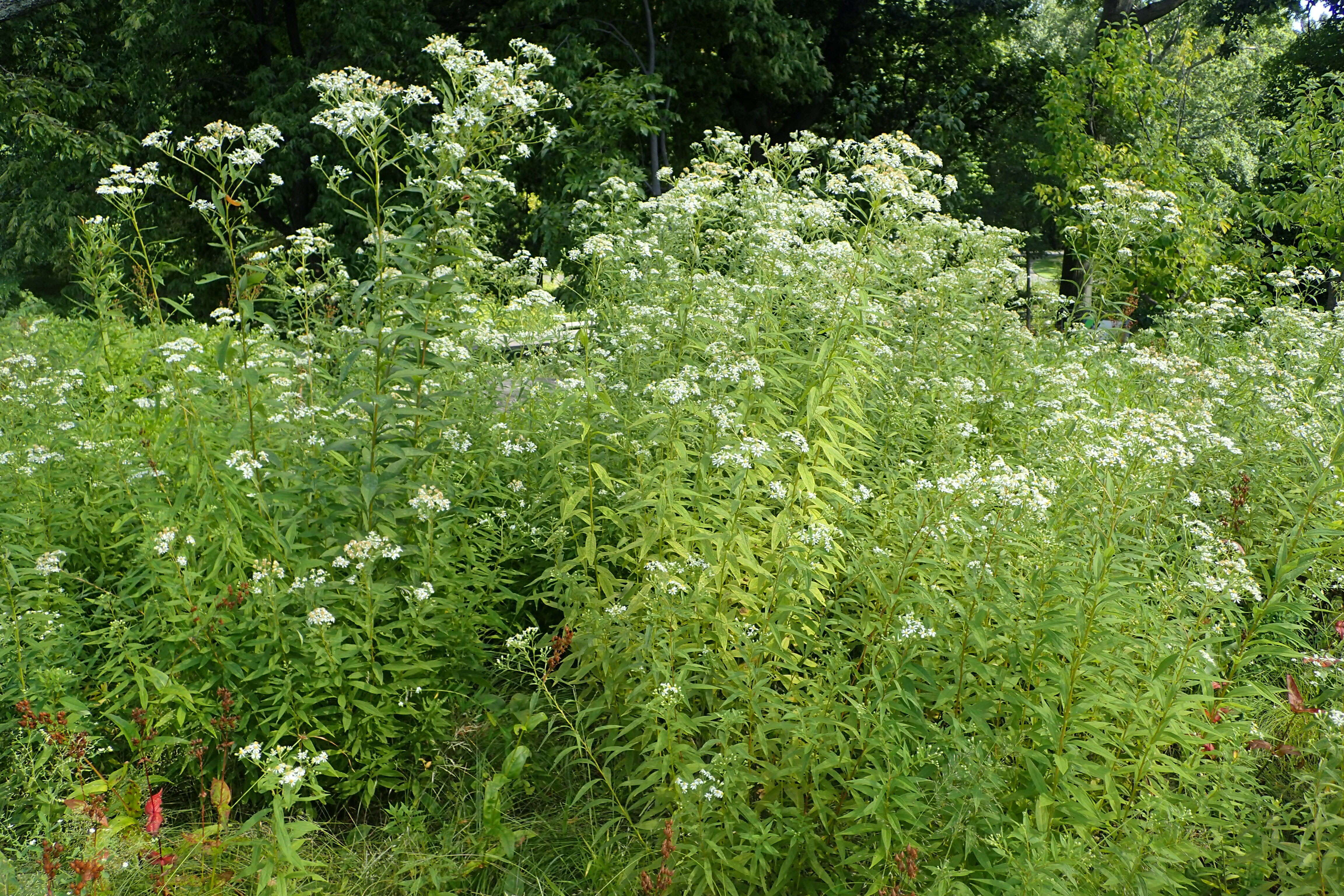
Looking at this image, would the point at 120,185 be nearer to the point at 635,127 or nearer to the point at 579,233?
the point at 579,233

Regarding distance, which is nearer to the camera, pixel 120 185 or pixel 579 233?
pixel 120 185

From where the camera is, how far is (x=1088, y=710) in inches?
104

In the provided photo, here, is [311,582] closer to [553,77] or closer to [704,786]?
[704,786]

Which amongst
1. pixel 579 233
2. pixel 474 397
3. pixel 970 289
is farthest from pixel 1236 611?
pixel 579 233

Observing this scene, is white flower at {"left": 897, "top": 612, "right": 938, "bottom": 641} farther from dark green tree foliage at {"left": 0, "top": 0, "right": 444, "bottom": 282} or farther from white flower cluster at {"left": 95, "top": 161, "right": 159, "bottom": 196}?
dark green tree foliage at {"left": 0, "top": 0, "right": 444, "bottom": 282}

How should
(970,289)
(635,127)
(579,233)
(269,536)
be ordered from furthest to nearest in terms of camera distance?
(635,127)
(579,233)
(970,289)
(269,536)

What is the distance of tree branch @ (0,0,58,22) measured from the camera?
570cm

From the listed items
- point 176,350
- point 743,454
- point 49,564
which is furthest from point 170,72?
point 743,454

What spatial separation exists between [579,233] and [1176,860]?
856 centimetres

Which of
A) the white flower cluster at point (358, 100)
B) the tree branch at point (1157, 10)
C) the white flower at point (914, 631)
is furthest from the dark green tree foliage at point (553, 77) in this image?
the white flower at point (914, 631)

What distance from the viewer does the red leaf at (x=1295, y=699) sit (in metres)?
3.15

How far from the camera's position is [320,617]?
108 inches

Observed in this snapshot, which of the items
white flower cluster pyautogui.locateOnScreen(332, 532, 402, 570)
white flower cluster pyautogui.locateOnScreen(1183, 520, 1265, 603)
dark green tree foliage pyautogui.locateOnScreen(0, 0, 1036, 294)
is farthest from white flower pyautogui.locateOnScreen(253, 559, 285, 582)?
dark green tree foliage pyautogui.locateOnScreen(0, 0, 1036, 294)

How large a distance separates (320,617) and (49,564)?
3.42 ft
